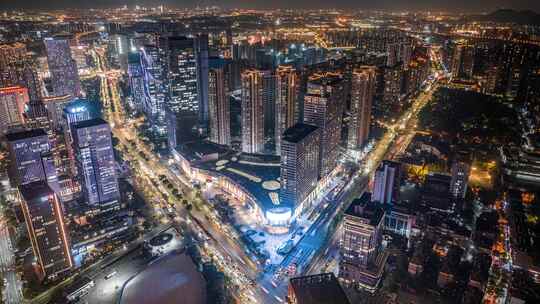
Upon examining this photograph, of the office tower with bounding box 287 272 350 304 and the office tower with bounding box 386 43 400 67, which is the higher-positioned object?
the office tower with bounding box 386 43 400 67

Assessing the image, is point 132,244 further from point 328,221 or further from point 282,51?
point 282,51

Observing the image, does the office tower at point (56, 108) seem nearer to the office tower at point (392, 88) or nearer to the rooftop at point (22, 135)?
the rooftop at point (22, 135)

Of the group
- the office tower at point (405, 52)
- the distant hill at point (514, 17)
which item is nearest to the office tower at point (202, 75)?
the office tower at point (405, 52)

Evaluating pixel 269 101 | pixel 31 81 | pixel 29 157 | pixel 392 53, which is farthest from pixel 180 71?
pixel 392 53

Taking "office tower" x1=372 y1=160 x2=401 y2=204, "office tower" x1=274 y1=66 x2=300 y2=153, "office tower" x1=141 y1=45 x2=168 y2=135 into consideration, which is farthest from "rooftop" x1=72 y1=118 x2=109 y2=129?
"office tower" x1=372 y1=160 x2=401 y2=204

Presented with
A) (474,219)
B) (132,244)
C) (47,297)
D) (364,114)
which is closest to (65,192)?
(132,244)

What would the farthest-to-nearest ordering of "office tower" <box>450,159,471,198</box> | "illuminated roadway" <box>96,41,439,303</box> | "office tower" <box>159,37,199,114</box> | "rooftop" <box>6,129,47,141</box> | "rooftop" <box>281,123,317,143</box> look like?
"office tower" <box>159,37,199,114</box> → "office tower" <box>450,159,471,198</box> → "rooftop" <box>6,129,47,141</box> → "rooftop" <box>281,123,317,143</box> → "illuminated roadway" <box>96,41,439,303</box>

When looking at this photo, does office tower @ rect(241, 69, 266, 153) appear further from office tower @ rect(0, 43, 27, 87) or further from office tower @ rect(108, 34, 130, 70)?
office tower @ rect(108, 34, 130, 70)
